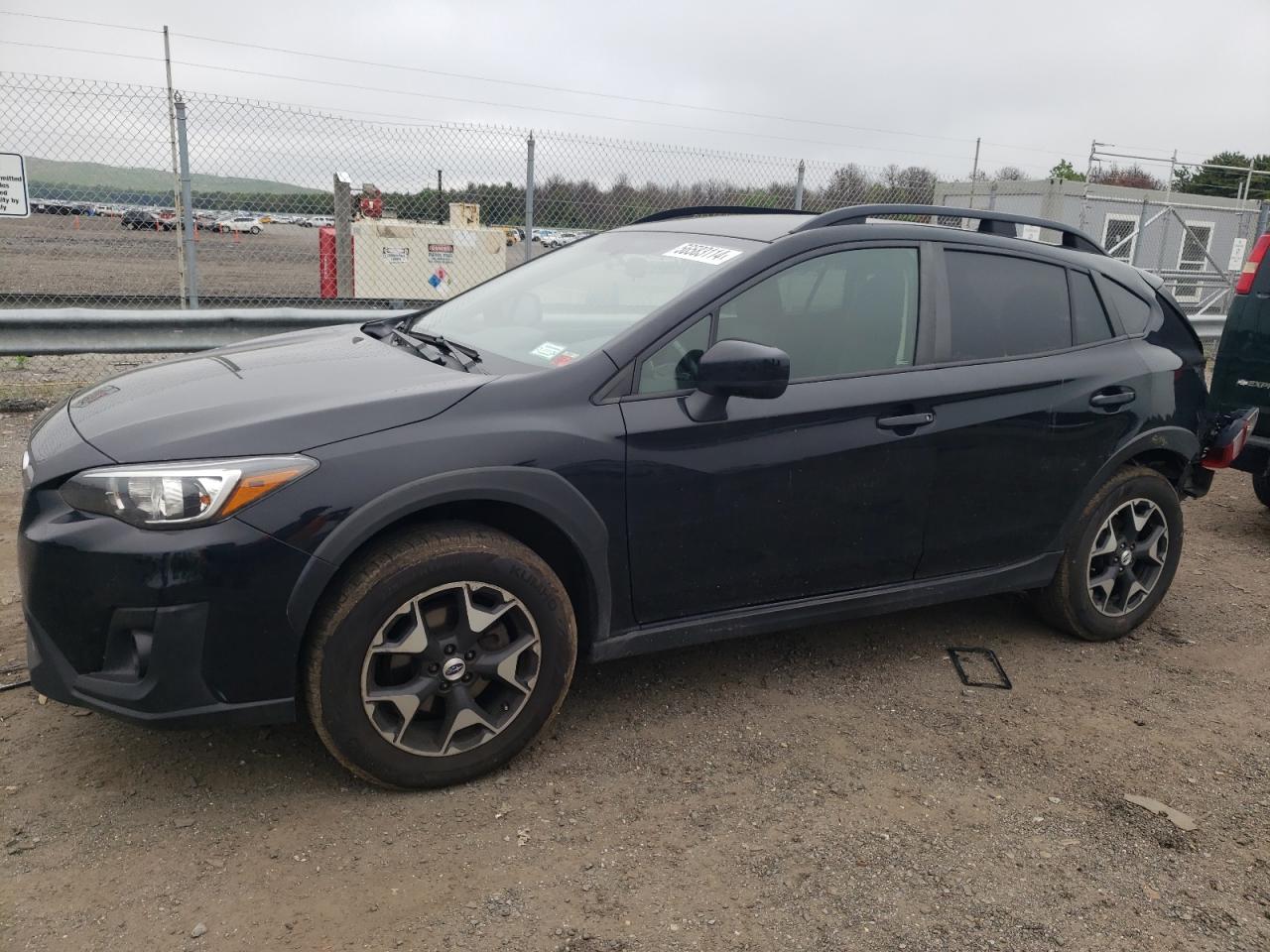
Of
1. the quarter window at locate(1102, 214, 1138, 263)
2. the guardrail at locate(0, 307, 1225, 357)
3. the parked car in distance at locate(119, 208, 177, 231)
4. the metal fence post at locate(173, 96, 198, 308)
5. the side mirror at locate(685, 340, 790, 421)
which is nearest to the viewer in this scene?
the side mirror at locate(685, 340, 790, 421)

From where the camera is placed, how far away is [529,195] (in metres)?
8.77

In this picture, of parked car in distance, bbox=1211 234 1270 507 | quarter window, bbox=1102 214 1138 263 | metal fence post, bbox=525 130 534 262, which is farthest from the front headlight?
quarter window, bbox=1102 214 1138 263

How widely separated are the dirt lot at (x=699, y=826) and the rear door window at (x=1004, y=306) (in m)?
1.30

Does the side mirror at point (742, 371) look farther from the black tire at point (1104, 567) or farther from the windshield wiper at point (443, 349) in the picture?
the black tire at point (1104, 567)

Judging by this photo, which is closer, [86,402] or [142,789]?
[142,789]

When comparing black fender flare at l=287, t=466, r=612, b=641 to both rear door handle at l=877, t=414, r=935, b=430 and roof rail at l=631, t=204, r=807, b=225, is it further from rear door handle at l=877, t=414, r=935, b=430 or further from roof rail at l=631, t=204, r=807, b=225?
roof rail at l=631, t=204, r=807, b=225

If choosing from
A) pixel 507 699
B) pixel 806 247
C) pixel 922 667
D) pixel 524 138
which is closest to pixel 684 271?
pixel 806 247

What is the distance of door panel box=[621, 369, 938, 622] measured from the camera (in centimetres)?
307

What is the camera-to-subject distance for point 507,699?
2.95m

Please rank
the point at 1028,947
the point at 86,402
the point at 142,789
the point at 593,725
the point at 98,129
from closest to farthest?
the point at 1028,947
the point at 142,789
the point at 86,402
the point at 593,725
the point at 98,129

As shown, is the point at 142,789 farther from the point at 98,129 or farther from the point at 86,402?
the point at 98,129

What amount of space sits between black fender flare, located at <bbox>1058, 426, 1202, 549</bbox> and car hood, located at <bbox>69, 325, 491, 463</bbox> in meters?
2.47

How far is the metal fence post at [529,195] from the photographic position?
8.61 meters

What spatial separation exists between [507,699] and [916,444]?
1.65 metres
